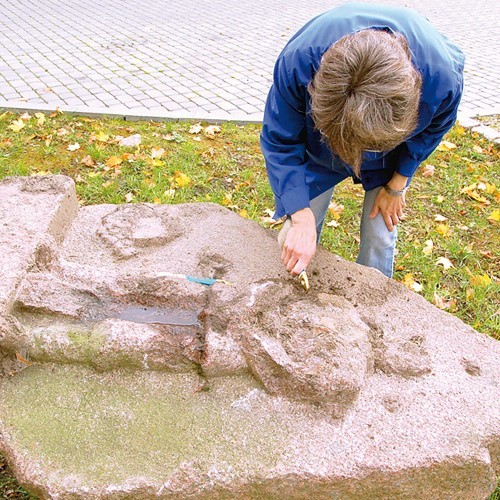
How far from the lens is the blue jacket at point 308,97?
1.98m

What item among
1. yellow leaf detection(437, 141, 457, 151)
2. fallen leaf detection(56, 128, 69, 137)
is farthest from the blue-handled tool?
yellow leaf detection(437, 141, 457, 151)

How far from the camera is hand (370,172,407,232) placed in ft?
8.38

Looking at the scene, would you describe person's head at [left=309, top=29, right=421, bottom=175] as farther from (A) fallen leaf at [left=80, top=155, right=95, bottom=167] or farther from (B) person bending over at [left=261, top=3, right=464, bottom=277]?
(A) fallen leaf at [left=80, top=155, right=95, bottom=167]

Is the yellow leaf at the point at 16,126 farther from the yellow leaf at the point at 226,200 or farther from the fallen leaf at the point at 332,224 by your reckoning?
the fallen leaf at the point at 332,224

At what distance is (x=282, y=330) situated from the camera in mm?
2061

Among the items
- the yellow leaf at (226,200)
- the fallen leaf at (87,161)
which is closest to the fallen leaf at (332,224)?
the yellow leaf at (226,200)

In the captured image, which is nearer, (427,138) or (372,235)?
(427,138)

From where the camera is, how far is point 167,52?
22.7ft

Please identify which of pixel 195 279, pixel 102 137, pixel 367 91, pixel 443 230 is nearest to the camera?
pixel 367 91

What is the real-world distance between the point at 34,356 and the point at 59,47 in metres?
5.81

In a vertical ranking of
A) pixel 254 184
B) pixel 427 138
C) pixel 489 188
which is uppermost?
pixel 427 138

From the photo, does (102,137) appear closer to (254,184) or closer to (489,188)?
(254,184)

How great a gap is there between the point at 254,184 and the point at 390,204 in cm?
190

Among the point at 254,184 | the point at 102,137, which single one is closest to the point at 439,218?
the point at 254,184
